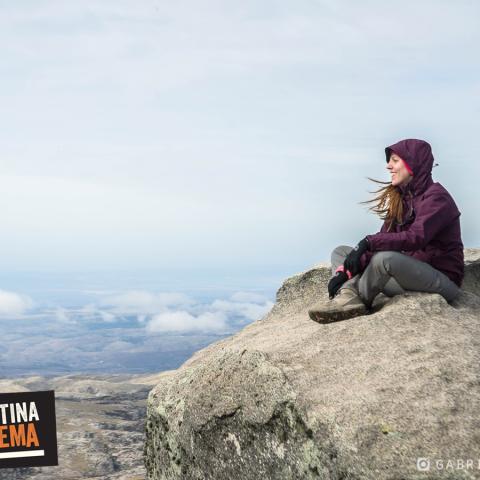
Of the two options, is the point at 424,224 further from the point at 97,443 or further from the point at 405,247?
the point at 97,443

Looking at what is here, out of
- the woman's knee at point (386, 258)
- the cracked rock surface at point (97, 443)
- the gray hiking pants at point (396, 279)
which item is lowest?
the cracked rock surface at point (97, 443)

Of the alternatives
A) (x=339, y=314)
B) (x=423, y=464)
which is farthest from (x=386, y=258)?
(x=423, y=464)

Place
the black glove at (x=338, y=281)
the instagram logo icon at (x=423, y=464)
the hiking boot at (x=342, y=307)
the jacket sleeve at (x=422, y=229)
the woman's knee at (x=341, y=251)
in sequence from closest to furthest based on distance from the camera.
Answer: the instagram logo icon at (x=423, y=464) → the jacket sleeve at (x=422, y=229) → the hiking boot at (x=342, y=307) → the black glove at (x=338, y=281) → the woman's knee at (x=341, y=251)

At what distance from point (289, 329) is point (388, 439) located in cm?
472

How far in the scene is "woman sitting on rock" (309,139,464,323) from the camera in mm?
12758

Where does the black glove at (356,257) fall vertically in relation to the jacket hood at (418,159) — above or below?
below

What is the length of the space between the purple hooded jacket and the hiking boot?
611 mm

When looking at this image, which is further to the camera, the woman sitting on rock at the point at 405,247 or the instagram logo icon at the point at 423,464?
the woman sitting on rock at the point at 405,247

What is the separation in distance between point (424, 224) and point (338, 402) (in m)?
3.86

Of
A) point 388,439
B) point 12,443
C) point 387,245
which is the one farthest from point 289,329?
point 12,443

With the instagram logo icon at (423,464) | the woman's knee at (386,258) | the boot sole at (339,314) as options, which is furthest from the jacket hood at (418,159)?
the instagram logo icon at (423,464)

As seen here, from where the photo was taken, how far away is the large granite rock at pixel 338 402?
989 centimetres

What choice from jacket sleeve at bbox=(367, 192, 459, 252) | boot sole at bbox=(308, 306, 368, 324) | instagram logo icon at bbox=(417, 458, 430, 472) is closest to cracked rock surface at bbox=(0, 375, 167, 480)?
boot sole at bbox=(308, 306, 368, 324)

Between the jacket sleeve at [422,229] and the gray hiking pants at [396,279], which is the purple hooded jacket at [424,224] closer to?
the jacket sleeve at [422,229]
